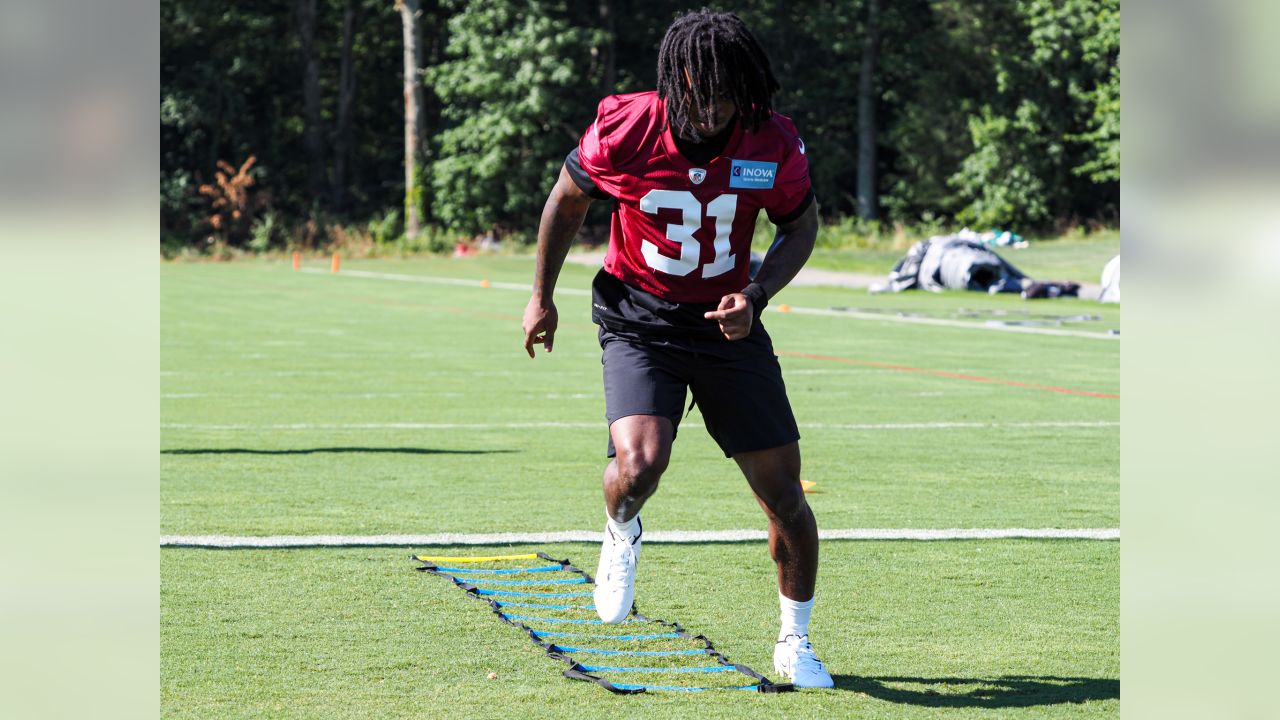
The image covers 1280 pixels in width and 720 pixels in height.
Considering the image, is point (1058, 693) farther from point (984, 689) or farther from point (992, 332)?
point (992, 332)

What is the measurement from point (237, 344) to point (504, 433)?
367 inches

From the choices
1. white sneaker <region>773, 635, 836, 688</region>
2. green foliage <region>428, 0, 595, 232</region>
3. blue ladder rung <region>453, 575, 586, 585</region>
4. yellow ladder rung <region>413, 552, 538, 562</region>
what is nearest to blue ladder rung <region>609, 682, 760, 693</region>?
white sneaker <region>773, 635, 836, 688</region>

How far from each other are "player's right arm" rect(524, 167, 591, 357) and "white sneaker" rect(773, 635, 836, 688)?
3.99 ft

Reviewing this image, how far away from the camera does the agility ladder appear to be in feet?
16.8

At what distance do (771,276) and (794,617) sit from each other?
3.45ft

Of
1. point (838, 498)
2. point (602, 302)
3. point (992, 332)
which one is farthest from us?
point (992, 332)

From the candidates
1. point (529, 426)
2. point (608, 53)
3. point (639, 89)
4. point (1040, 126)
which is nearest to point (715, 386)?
point (529, 426)

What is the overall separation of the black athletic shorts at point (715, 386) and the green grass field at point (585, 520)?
767 millimetres

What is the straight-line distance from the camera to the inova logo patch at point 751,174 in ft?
16.6

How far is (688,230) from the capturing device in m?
5.16

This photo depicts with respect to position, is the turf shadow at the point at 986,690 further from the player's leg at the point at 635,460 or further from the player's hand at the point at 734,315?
the player's hand at the point at 734,315

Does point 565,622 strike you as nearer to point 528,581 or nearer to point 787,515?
point 528,581
